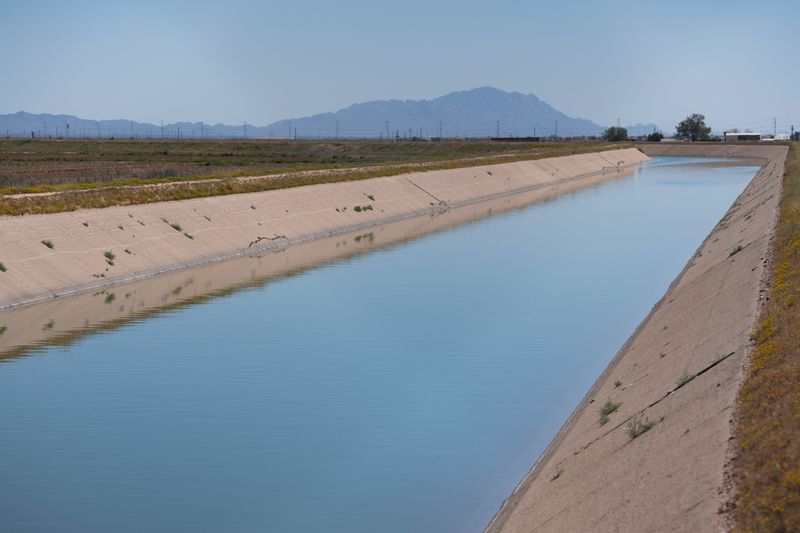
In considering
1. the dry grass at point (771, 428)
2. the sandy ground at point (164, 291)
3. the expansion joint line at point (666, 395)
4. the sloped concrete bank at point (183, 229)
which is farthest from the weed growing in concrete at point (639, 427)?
the sloped concrete bank at point (183, 229)

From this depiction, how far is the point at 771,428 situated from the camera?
851cm

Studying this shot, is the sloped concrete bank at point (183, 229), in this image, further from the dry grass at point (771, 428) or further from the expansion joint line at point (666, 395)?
the dry grass at point (771, 428)

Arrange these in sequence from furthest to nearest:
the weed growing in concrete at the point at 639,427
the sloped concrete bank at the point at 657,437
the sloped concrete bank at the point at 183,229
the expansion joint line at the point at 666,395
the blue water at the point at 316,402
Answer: the sloped concrete bank at the point at 183,229 → the expansion joint line at the point at 666,395 → the blue water at the point at 316,402 → the weed growing in concrete at the point at 639,427 → the sloped concrete bank at the point at 657,437

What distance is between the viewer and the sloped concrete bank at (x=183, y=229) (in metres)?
27.1

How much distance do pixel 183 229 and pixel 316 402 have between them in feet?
66.7

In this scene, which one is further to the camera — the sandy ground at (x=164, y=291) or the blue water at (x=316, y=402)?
the sandy ground at (x=164, y=291)

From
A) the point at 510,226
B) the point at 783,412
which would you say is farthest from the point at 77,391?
the point at 510,226

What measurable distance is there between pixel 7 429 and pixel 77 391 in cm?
226

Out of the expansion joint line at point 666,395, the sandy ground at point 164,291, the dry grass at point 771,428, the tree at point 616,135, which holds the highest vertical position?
the dry grass at point 771,428

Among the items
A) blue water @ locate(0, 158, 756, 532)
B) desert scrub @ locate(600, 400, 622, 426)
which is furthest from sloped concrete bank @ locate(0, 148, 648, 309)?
desert scrub @ locate(600, 400, 622, 426)

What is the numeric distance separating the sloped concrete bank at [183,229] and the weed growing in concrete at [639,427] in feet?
56.3

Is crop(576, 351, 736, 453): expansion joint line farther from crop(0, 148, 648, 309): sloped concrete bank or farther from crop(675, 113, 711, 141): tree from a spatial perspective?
crop(675, 113, 711, 141): tree

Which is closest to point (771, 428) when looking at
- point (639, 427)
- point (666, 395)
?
point (639, 427)

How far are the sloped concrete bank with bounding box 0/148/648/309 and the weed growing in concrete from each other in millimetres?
17155
